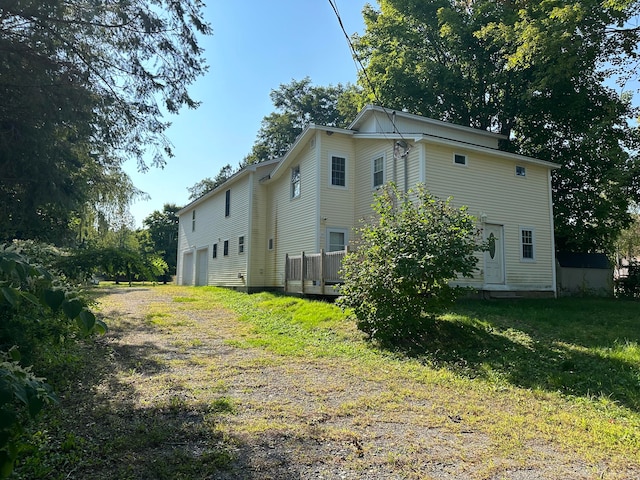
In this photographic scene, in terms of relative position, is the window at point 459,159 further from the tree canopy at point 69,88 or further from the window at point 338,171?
the tree canopy at point 69,88

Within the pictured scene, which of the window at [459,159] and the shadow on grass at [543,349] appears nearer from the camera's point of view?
the shadow on grass at [543,349]

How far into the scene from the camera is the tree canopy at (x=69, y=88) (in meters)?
6.48

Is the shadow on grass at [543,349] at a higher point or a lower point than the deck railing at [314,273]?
lower

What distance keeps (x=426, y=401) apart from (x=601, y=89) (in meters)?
20.5

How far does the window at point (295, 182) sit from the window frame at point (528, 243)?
7.93m

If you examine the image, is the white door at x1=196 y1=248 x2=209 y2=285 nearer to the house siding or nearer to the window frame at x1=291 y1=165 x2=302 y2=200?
the window frame at x1=291 y1=165 x2=302 y2=200

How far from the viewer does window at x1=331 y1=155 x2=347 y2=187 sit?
49.9 feet

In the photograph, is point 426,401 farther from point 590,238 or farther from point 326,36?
point 590,238

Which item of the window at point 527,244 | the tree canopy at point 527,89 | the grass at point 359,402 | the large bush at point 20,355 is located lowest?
the grass at point 359,402

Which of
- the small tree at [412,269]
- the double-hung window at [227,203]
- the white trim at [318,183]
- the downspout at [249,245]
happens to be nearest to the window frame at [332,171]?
the white trim at [318,183]

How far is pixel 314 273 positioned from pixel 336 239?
232cm

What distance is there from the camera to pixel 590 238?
19016mm

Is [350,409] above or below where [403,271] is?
below

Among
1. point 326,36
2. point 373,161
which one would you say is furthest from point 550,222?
point 326,36
